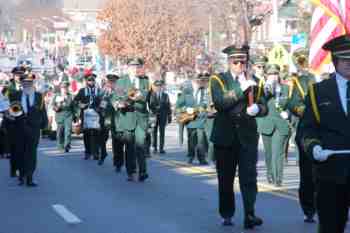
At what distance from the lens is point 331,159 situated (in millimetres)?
8156

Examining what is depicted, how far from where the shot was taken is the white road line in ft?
44.4

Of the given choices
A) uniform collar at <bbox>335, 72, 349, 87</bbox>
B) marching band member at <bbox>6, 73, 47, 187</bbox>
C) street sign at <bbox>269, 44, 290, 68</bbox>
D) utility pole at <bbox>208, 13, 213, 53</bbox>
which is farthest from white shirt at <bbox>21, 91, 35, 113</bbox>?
utility pole at <bbox>208, 13, 213, 53</bbox>

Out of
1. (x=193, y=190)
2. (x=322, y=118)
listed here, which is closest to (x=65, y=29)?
(x=193, y=190)

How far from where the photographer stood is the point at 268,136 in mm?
17469

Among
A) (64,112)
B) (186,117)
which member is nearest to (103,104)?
(186,117)

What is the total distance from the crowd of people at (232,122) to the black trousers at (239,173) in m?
0.01

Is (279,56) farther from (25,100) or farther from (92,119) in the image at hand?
(25,100)

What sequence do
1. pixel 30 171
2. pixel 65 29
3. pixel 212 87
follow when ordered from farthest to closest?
pixel 65 29 < pixel 30 171 < pixel 212 87

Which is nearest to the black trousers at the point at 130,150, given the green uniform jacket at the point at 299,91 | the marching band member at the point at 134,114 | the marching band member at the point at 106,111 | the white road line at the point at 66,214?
the marching band member at the point at 134,114

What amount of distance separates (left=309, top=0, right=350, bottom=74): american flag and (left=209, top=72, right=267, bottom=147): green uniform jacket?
3.14 meters

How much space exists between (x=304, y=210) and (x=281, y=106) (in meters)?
4.57

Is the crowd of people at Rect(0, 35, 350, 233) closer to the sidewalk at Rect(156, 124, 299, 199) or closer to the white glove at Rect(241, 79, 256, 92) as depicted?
the white glove at Rect(241, 79, 256, 92)

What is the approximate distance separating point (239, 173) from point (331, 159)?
13.9ft

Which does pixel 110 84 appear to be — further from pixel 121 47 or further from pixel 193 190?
pixel 121 47
